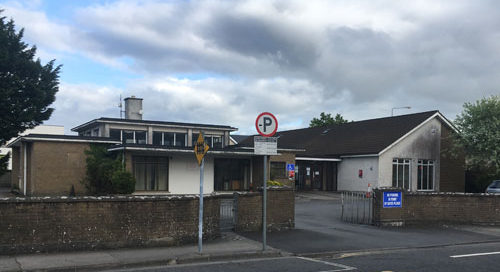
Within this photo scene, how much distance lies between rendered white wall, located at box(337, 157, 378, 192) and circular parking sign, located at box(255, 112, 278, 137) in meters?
23.9

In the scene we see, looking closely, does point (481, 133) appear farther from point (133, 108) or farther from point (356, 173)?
point (133, 108)

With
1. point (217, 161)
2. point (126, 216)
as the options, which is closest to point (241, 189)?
point (217, 161)

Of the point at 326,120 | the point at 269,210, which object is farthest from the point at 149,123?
the point at 326,120

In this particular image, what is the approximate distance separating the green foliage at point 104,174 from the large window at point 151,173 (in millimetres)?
1409

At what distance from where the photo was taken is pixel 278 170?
1283 inches

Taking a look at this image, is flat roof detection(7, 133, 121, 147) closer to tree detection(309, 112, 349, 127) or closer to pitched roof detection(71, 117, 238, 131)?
pitched roof detection(71, 117, 238, 131)

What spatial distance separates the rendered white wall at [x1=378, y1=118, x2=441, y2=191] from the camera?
34281mm

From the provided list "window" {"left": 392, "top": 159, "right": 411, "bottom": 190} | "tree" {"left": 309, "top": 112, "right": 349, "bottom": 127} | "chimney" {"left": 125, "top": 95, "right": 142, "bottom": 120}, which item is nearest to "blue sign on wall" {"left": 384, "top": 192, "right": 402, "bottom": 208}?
"window" {"left": 392, "top": 159, "right": 411, "bottom": 190}

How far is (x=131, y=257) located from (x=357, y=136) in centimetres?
3110

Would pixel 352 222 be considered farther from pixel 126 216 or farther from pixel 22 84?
pixel 22 84

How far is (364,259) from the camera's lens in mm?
11227

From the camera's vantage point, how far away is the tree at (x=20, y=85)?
2483 centimetres

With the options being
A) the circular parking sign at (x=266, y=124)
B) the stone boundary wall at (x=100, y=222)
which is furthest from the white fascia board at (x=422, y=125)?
the circular parking sign at (x=266, y=124)

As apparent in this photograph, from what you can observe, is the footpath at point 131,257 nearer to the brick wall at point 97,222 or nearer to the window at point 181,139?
the brick wall at point 97,222
